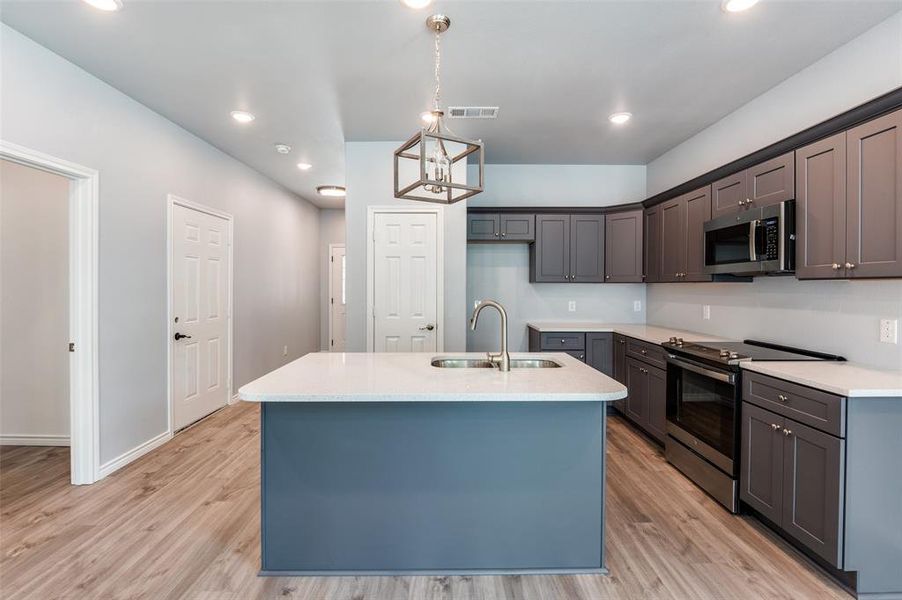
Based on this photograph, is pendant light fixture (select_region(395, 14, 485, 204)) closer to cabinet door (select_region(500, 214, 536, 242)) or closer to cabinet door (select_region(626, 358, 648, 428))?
cabinet door (select_region(500, 214, 536, 242))

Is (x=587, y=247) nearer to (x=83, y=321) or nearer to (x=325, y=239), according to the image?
(x=83, y=321)

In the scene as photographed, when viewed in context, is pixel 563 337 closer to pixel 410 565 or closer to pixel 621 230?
pixel 621 230

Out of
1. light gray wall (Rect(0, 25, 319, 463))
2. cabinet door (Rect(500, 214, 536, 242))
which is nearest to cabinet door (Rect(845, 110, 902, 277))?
cabinet door (Rect(500, 214, 536, 242))

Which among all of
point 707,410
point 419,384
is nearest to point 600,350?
point 707,410

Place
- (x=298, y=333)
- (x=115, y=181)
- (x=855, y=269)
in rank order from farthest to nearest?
(x=298, y=333)
(x=115, y=181)
(x=855, y=269)

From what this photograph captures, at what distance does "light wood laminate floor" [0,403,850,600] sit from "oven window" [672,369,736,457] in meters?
0.40

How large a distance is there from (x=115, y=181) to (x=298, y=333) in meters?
3.79

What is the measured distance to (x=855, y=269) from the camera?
2.11 meters

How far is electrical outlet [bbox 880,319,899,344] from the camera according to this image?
2156 mm

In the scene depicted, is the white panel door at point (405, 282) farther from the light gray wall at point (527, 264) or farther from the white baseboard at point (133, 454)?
the white baseboard at point (133, 454)

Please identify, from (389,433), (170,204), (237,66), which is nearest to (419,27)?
(237,66)

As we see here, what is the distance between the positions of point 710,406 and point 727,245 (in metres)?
1.16

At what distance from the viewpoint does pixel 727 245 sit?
2.99 metres

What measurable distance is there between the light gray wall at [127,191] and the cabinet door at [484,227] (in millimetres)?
2655
